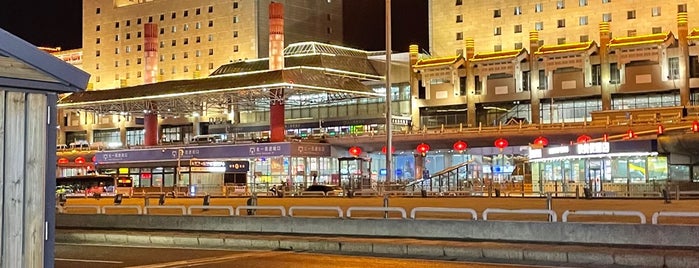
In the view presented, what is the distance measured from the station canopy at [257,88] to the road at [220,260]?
191ft

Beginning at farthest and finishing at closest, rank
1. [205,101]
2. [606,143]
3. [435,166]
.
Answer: [435,166]
[205,101]
[606,143]

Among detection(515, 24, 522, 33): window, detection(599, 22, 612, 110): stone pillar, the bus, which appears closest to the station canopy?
the bus

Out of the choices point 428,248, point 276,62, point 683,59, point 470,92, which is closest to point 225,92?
point 276,62

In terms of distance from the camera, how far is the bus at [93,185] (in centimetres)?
6625

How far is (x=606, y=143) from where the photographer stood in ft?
162

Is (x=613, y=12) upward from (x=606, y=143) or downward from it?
upward

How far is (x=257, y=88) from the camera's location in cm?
8194

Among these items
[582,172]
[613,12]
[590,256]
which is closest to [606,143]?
[582,172]

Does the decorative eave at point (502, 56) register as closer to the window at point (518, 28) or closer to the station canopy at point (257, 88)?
the window at point (518, 28)

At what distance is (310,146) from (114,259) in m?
65.7

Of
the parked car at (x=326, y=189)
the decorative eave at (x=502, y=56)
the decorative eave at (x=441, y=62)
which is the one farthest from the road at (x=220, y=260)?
the decorative eave at (x=441, y=62)

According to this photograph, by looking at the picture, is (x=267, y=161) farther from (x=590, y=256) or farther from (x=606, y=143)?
(x=590, y=256)

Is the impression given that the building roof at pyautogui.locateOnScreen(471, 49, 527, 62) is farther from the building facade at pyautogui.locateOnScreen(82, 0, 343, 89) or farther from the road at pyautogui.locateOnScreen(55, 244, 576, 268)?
the road at pyautogui.locateOnScreen(55, 244, 576, 268)

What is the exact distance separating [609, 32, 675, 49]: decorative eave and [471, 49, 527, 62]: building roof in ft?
36.7
